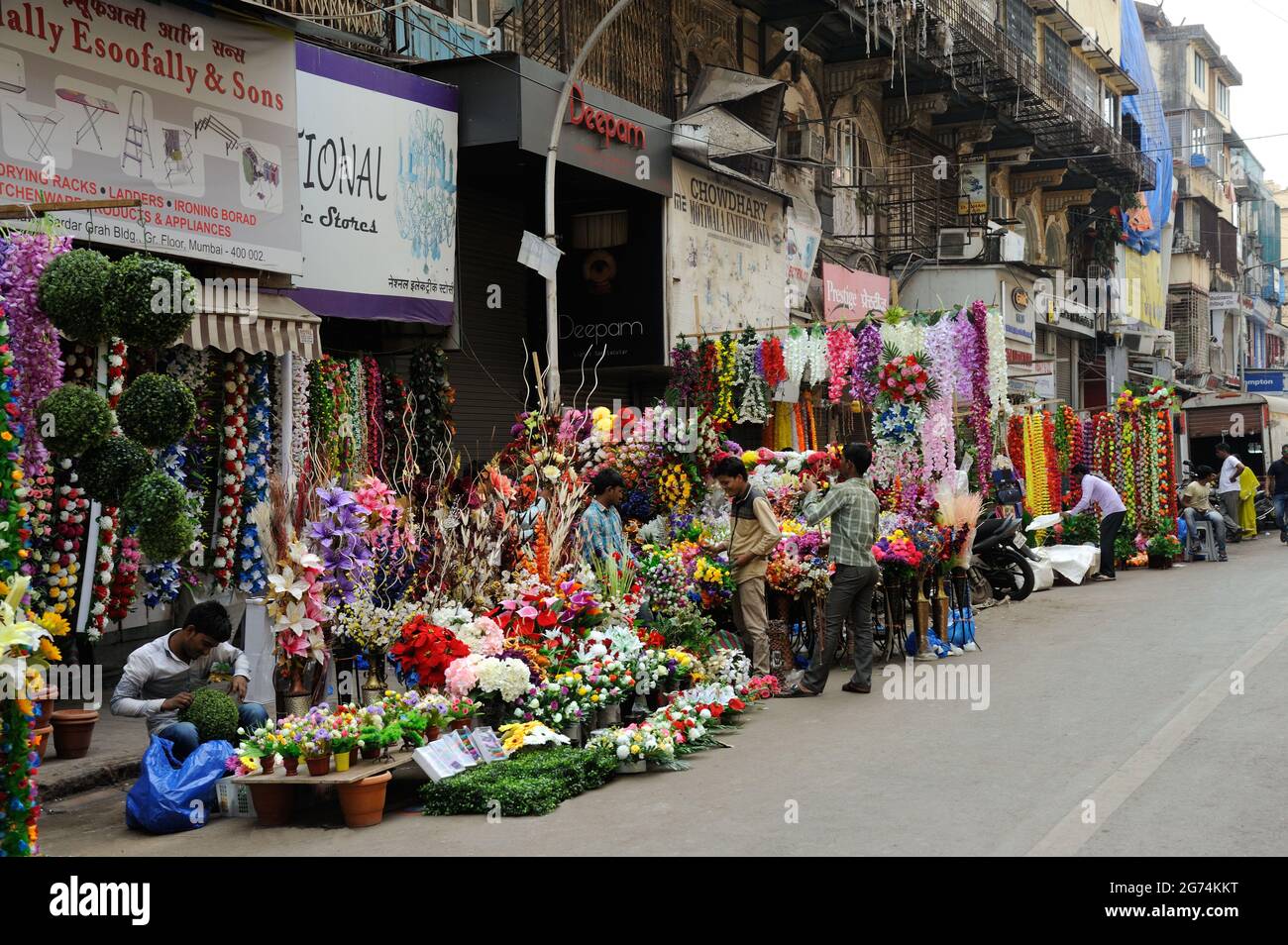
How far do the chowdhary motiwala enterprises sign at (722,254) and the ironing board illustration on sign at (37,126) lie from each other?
8881mm

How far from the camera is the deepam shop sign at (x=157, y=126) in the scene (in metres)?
8.88

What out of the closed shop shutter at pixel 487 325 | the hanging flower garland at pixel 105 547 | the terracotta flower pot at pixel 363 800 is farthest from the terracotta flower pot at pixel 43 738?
the closed shop shutter at pixel 487 325

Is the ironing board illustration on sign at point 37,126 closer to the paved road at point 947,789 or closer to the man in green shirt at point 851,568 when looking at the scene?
the paved road at point 947,789

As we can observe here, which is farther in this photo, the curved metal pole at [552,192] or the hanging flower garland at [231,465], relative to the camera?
the curved metal pole at [552,192]

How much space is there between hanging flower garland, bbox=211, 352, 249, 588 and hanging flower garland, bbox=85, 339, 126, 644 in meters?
1.23

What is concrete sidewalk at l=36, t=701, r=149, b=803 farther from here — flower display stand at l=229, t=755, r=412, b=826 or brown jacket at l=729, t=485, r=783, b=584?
brown jacket at l=729, t=485, r=783, b=584

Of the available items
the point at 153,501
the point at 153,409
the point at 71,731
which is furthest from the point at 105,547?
the point at 153,501

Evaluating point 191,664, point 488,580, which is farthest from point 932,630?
point 191,664

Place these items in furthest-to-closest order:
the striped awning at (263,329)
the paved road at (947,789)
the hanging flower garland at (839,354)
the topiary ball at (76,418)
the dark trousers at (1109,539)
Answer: the dark trousers at (1109,539), the hanging flower garland at (839,354), the striped awning at (263,329), the topiary ball at (76,418), the paved road at (947,789)

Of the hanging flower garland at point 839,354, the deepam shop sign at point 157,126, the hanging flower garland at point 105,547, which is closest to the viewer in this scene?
the hanging flower garland at point 105,547

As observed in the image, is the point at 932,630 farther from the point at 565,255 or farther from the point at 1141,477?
the point at 1141,477

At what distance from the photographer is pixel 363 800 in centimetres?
669

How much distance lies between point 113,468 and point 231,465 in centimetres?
345

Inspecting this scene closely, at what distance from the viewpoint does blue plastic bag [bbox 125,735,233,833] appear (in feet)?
21.9
